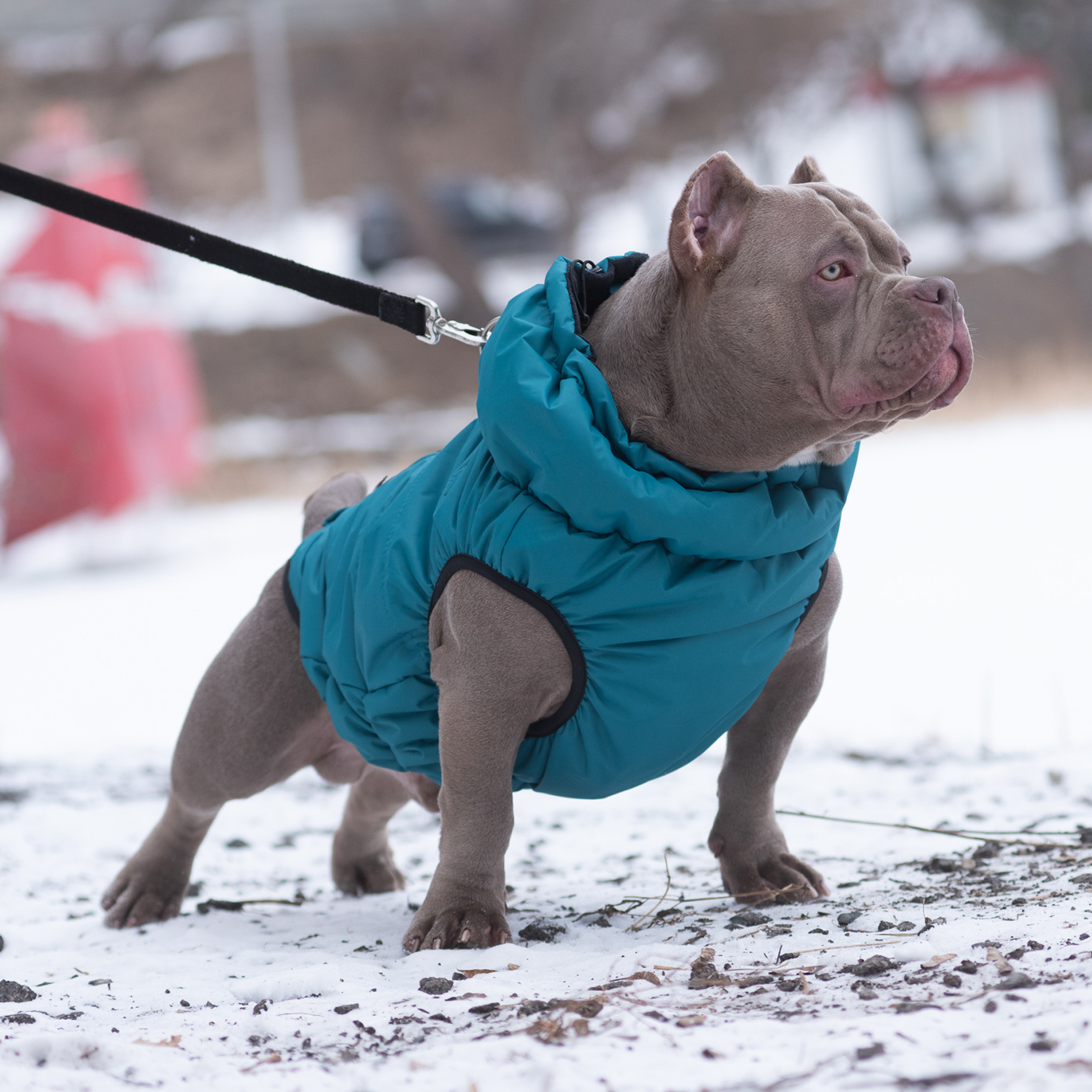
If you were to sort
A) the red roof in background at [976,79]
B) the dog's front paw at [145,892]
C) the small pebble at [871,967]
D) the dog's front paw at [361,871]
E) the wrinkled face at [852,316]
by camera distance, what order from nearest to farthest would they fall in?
the small pebble at [871,967] < the wrinkled face at [852,316] < the dog's front paw at [145,892] < the dog's front paw at [361,871] < the red roof in background at [976,79]

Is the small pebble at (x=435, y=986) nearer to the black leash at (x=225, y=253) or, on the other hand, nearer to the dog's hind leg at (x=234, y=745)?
the dog's hind leg at (x=234, y=745)

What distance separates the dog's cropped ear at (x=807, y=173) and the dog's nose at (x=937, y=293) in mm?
537

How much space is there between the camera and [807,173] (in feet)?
9.37

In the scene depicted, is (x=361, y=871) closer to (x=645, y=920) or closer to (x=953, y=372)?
(x=645, y=920)

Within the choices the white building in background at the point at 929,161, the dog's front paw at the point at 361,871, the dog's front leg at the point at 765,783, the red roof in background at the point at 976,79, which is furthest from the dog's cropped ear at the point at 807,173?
the red roof in background at the point at 976,79

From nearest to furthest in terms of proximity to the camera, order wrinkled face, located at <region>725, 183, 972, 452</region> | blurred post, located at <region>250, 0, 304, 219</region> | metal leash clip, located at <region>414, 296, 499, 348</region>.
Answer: wrinkled face, located at <region>725, 183, 972, 452</region> → metal leash clip, located at <region>414, 296, 499, 348</region> → blurred post, located at <region>250, 0, 304, 219</region>

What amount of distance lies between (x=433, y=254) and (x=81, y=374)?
942 centimetres

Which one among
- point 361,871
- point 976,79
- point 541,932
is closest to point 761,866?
point 541,932

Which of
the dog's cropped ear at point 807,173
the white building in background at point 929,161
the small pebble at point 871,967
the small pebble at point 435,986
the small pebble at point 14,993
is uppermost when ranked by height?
the white building in background at point 929,161

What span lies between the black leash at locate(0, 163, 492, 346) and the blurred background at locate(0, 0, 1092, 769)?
11.1ft

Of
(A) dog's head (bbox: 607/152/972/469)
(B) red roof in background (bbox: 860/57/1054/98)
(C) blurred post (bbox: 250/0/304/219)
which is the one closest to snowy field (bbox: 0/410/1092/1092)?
(A) dog's head (bbox: 607/152/972/469)

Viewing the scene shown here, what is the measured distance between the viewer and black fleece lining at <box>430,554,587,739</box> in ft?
7.98

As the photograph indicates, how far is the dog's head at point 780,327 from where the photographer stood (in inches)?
93.0

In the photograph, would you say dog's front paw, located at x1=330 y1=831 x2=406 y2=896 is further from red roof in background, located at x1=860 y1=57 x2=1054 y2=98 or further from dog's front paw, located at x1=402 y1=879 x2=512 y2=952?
red roof in background, located at x1=860 y1=57 x2=1054 y2=98
